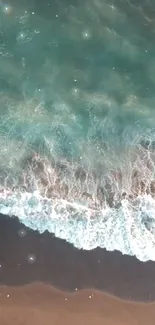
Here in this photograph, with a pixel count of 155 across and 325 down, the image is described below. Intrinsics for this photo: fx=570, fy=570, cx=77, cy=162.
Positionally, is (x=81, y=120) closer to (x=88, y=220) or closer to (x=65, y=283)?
(x=88, y=220)

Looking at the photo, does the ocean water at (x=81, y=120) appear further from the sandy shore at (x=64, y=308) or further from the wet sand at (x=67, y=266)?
the sandy shore at (x=64, y=308)

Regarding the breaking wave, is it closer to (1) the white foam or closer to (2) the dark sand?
(1) the white foam

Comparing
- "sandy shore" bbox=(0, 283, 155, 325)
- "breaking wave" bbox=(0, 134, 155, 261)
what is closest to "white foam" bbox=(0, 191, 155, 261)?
"breaking wave" bbox=(0, 134, 155, 261)

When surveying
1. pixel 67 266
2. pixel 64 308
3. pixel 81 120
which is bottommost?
pixel 64 308

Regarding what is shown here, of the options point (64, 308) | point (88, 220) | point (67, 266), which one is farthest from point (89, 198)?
point (64, 308)

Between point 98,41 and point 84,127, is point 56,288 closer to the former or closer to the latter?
point 84,127

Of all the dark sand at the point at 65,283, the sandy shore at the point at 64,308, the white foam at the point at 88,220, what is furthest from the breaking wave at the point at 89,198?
the sandy shore at the point at 64,308

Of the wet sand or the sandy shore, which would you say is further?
the wet sand
